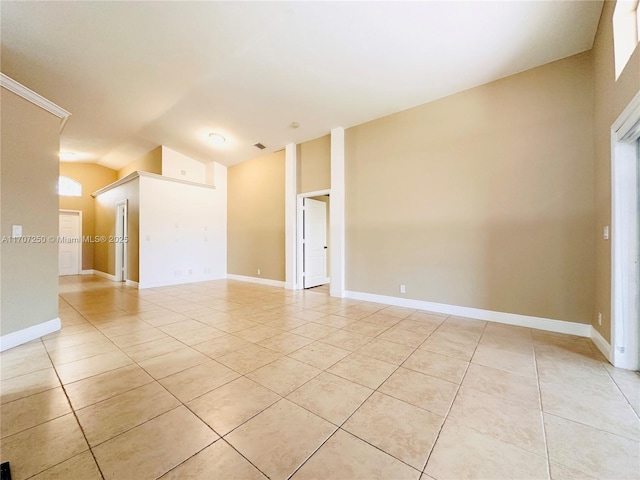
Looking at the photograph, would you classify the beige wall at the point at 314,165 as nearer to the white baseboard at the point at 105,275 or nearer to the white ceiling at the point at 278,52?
the white ceiling at the point at 278,52

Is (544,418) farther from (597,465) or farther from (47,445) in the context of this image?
(47,445)

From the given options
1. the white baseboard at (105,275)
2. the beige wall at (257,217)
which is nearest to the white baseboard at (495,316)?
the beige wall at (257,217)

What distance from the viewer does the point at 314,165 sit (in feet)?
17.9

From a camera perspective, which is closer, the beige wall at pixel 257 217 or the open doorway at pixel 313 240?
the open doorway at pixel 313 240

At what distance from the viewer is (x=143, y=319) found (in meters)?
3.51

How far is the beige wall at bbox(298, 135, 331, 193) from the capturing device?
5270 millimetres

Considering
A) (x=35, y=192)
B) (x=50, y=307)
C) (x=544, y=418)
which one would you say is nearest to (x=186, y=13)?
(x=35, y=192)

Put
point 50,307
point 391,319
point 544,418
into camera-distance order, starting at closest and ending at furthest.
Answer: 1. point 544,418
2. point 50,307
3. point 391,319

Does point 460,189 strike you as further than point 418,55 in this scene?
Yes

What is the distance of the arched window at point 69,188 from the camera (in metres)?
8.17

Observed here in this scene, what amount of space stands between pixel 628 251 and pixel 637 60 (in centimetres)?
148

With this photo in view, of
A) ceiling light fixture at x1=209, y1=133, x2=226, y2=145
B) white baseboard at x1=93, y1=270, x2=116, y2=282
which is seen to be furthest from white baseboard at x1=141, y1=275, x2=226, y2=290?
ceiling light fixture at x1=209, y1=133, x2=226, y2=145

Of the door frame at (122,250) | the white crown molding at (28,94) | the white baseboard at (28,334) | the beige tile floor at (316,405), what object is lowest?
the beige tile floor at (316,405)

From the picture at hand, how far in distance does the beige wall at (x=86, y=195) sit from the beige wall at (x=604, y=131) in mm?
12107
